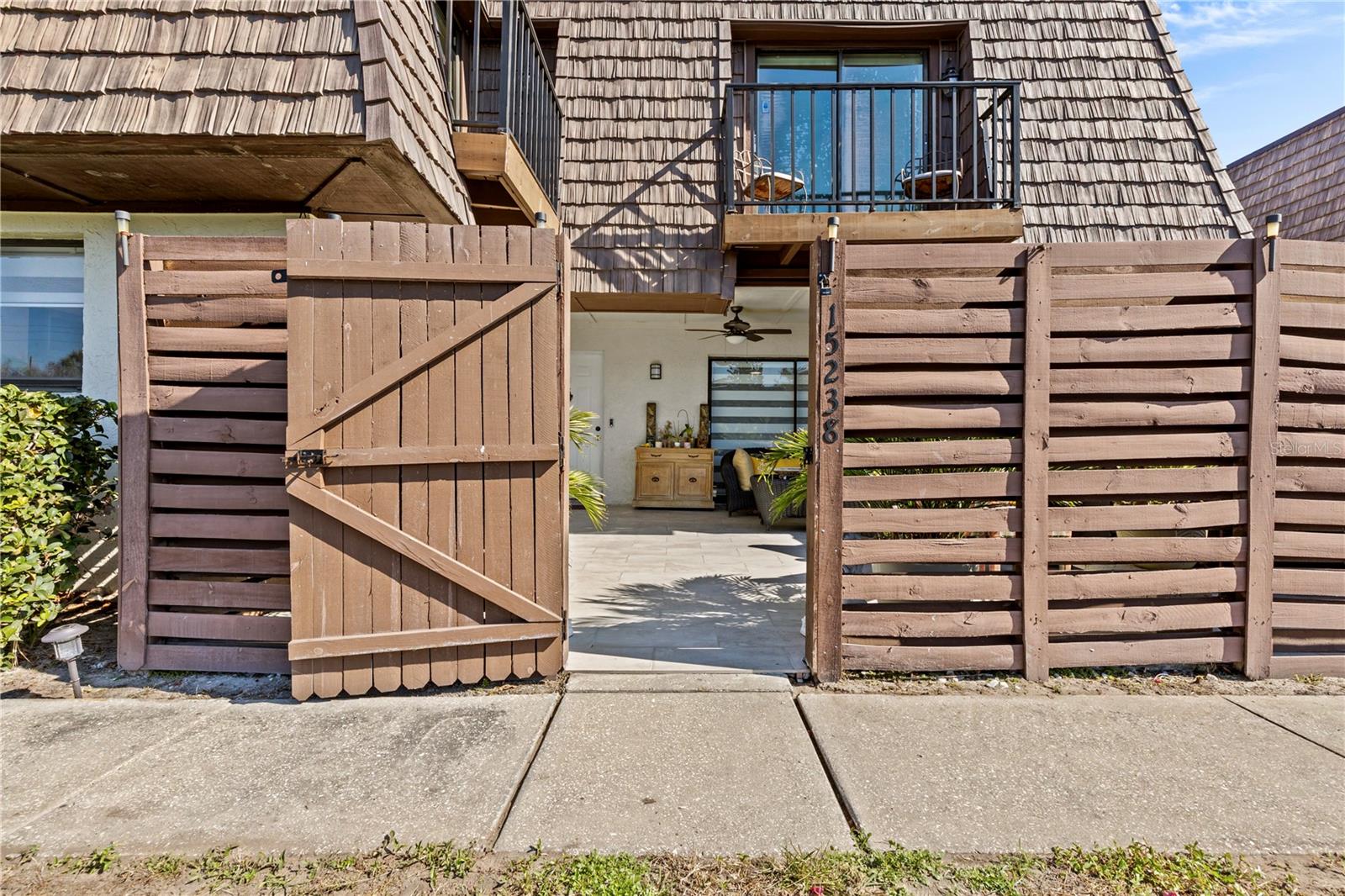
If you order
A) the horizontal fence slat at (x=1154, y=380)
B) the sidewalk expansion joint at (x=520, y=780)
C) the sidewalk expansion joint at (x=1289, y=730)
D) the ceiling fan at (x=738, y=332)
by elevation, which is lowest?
→ the sidewalk expansion joint at (x=520, y=780)

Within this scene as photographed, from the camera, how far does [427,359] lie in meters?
2.73

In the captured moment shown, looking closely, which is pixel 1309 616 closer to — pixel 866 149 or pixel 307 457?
pixel 307 457

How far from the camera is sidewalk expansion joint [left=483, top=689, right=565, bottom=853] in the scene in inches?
73.6

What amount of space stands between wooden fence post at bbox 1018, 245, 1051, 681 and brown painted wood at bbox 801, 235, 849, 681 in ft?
2.76

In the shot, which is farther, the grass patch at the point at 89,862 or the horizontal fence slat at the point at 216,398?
the horizontal fence slat at the point at 216,398

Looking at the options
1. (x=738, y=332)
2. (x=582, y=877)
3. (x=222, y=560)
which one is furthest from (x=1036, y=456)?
(x=738, y=332)

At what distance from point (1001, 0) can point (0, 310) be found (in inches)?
343

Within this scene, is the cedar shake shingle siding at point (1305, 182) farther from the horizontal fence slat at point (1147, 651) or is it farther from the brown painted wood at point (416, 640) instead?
the brown painted wood at point (416, 640)

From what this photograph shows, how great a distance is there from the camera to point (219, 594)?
2.91 metres

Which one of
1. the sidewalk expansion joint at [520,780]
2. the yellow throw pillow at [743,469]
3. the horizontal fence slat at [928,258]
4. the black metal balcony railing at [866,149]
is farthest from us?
the yellow throw pillow at [743,469]

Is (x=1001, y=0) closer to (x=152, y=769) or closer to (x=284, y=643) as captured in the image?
(x=284, y=643)

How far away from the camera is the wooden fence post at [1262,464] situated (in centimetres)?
282

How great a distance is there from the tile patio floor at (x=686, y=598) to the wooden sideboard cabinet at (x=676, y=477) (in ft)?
3.78

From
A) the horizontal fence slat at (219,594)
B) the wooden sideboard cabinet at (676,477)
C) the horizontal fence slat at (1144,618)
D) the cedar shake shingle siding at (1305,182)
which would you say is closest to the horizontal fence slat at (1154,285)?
the horizontal fence slat at (1144,618)
